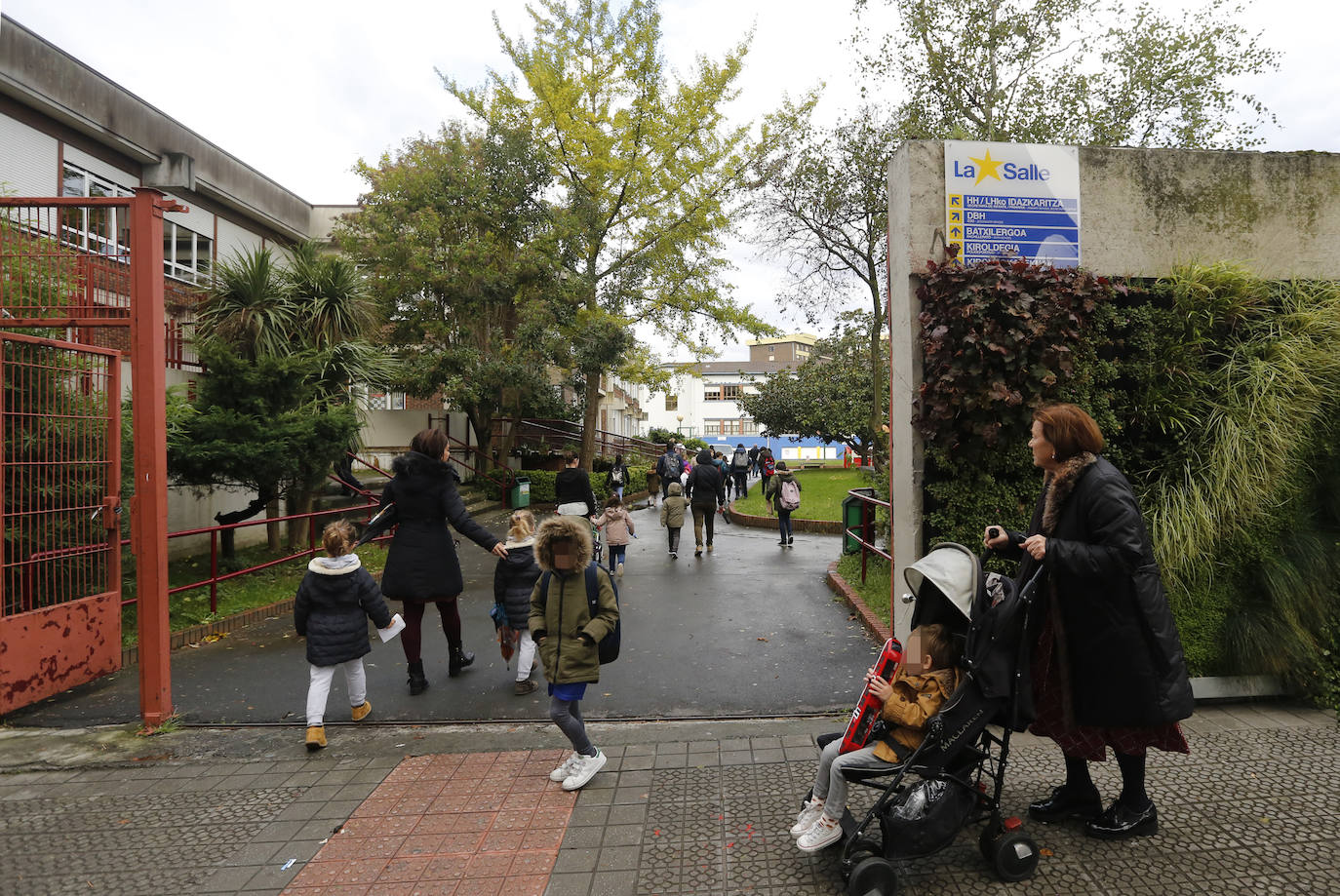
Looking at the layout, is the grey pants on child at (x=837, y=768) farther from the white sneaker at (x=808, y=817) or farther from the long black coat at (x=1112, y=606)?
the long black coat at (x=1112, y=606)

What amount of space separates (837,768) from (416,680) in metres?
3.60

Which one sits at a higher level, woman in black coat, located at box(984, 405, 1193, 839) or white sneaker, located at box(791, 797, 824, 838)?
woman in black coat, located at box(984, 405, 1193, 839)

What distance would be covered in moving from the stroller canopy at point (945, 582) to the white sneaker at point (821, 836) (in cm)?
89

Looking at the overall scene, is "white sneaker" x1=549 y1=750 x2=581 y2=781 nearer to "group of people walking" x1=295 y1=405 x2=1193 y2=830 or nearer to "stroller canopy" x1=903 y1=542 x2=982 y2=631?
"group of people walking" x1=295 y1=405 x2=1193 y2=830

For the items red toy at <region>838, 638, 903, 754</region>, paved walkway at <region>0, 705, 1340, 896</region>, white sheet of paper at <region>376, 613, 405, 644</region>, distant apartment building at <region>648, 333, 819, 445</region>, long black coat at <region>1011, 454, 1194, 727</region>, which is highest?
distant apartment building at <region>648, 333, 819, 445</region>

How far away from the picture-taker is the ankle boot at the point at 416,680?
5473 mm

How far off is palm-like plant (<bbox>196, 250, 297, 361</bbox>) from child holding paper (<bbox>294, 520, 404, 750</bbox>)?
19.8ft

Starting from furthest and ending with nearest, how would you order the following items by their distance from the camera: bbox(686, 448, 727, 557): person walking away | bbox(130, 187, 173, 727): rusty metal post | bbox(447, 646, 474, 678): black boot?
bbox(686, 448, 727, 557): person walking away, bbox(447, 646, 474, 678): black boot, bbox(130, 187, 173, 727): rusty metal post

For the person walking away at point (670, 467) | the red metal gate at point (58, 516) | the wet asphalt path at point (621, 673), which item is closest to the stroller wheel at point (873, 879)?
the wet asphalt path at point (621, 673)

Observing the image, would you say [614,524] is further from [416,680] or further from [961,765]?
[961,765]

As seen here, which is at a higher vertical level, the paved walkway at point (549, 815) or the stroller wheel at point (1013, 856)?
the stroller wheel at point (1013, 856)

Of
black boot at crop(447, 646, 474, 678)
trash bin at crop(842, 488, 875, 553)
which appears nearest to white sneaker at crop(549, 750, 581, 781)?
black boot at crop(447, 646, 474, 678)

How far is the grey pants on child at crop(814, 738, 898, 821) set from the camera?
2.92 meters

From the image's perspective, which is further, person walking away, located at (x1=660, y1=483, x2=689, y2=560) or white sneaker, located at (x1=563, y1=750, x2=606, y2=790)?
person walking away, located at (x1=660, y1=483, x2=689, y2=560)
